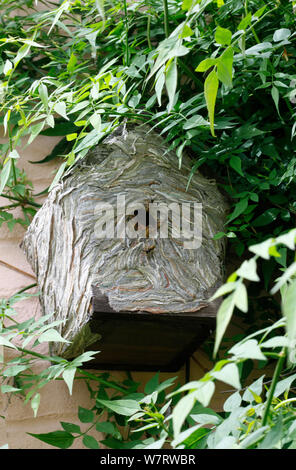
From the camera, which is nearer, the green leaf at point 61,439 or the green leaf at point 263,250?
the green leaf at point 263,250

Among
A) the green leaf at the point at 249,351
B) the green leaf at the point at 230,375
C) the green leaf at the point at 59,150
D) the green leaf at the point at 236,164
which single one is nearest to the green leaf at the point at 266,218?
the green leaf at the point at 236,164

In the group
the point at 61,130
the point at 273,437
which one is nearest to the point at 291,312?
the point at 273,437

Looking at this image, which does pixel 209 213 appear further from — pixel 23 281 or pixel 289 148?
pixel 23 281

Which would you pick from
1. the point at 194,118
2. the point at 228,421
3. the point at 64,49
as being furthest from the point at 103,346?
the point at 64,49

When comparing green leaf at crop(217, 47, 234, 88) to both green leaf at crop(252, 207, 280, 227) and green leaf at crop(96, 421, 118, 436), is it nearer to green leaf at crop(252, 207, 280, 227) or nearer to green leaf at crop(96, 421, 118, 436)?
green leaf at crop(252, 207, 280, 227)

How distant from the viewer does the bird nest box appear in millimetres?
1362

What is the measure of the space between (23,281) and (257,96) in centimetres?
79

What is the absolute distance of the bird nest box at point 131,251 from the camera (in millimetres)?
1362

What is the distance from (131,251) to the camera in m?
1.43

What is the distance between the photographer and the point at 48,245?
5.07 feet

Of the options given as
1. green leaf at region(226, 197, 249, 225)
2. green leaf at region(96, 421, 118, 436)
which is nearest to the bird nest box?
green leaf at region(226, 197, 249, 225)

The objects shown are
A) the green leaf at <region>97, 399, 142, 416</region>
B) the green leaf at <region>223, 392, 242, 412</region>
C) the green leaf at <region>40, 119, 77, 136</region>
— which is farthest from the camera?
the green leaf at <region>40, 119, 77, 136</region>

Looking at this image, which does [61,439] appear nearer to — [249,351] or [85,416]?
[85,416]

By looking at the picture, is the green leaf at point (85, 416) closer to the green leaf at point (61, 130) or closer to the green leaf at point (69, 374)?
the green leaf at point (69, 374)
